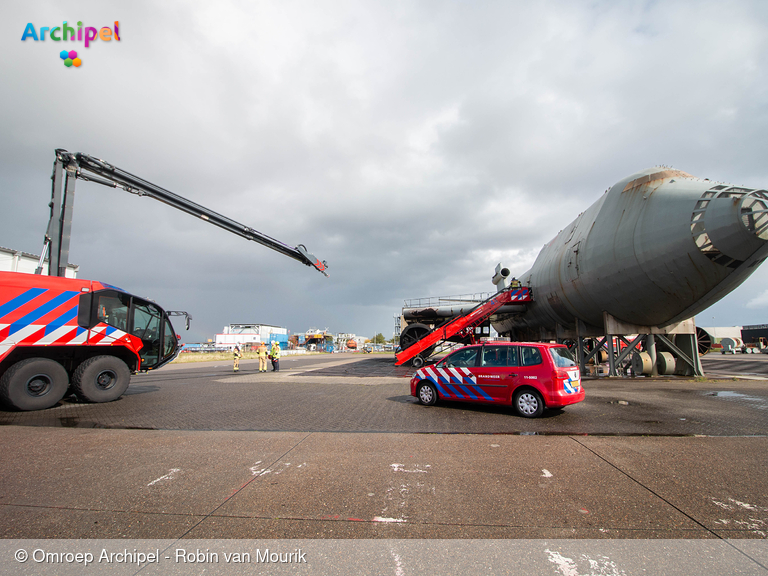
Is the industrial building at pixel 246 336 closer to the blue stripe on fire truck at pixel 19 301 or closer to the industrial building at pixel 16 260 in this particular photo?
the industrial building at pixel 16 260

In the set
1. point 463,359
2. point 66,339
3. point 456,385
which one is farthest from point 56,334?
point 463,359

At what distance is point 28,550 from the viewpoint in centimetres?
269

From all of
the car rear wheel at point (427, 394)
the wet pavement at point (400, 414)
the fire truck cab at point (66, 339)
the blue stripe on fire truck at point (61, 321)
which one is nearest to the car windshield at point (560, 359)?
the wet pavement at point (400, 414)

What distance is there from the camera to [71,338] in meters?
8.64

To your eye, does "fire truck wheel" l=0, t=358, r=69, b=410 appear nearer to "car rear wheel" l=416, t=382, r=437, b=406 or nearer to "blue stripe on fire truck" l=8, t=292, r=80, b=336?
"blue stripe on fire truck" l=8, t=292, r=80, b=336

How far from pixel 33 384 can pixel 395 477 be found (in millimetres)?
8843

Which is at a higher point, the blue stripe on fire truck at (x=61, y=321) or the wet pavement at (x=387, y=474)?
the blue stripe on fire truck at (x=61, y=321)

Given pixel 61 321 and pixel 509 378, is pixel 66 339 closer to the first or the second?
pixel 61 321

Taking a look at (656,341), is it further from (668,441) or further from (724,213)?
(668,441)

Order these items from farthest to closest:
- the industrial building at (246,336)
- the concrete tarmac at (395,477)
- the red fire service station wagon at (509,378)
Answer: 1. the industrial building at (246,336)
2. the red fire service station wagon at (509,378)
3. the concrete tarmac at (395,477)

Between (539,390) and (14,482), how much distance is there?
24.8 ft

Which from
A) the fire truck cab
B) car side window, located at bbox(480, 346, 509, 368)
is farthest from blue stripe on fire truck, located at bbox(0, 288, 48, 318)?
car side window, located at bbox(480, 346, 509, 368)

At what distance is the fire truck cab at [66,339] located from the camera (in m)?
7.90

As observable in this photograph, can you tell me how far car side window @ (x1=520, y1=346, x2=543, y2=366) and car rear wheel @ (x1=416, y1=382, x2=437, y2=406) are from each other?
219 cm
